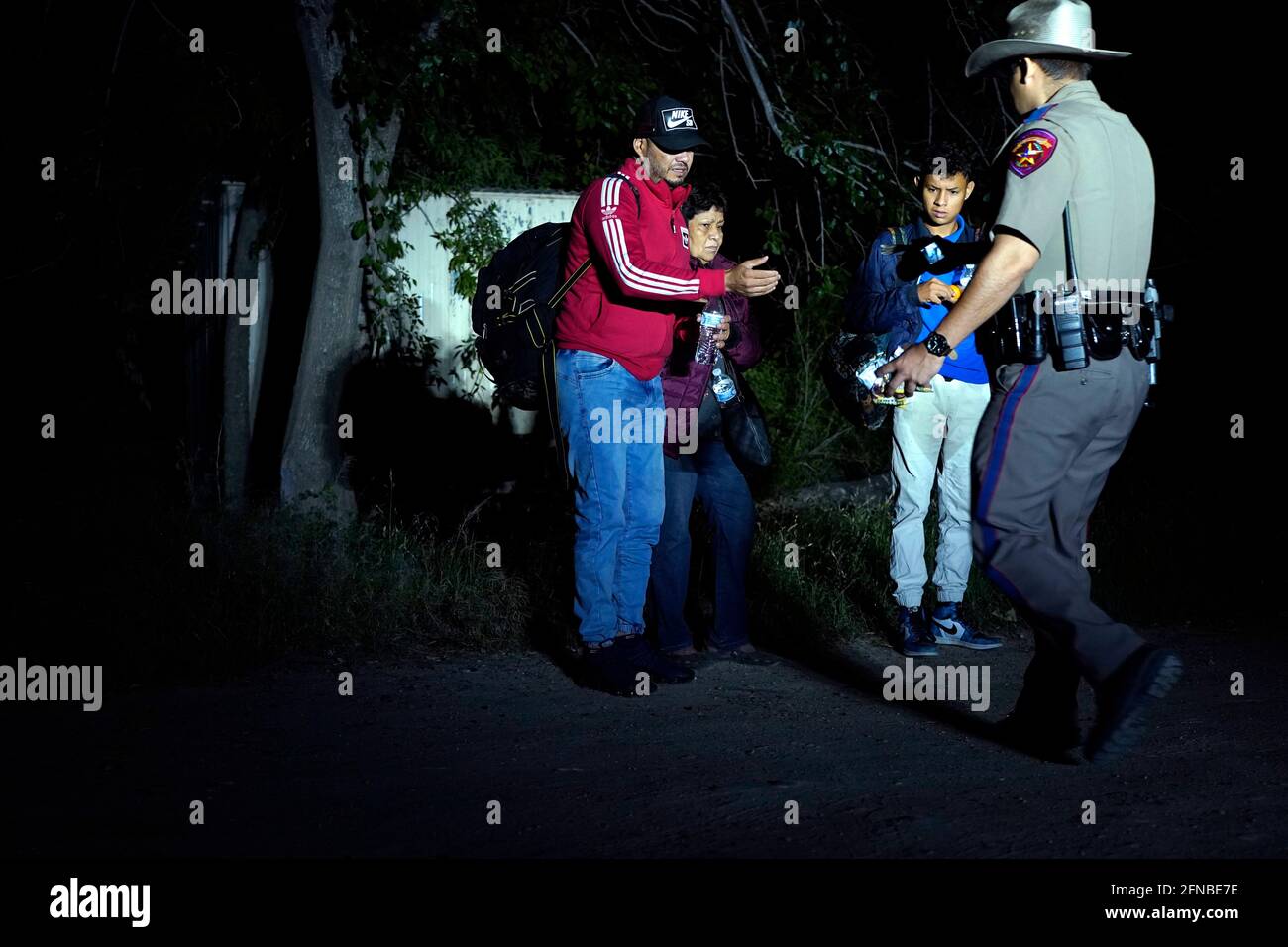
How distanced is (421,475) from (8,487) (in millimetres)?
2629

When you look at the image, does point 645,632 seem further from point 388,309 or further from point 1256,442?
point 1256,442

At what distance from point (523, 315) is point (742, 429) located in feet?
3.80

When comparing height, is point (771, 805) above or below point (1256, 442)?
below

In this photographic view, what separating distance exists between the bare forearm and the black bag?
2.16 meters

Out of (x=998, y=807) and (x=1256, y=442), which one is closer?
(x=998, y=807)

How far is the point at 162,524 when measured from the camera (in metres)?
7.39

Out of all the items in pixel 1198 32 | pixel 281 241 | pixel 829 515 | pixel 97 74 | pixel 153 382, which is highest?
pixel 1198 32

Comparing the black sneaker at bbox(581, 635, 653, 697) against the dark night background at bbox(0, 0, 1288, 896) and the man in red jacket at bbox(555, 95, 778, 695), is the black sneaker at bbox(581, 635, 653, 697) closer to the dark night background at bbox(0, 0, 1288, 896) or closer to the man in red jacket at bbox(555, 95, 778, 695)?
the man in red jacket at bbox(555, 95, 778, 695)

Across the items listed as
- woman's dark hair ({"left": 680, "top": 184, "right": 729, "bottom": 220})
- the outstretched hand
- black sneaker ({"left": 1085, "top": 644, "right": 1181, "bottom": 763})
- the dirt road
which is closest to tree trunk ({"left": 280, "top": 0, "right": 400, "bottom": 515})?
the dirt road

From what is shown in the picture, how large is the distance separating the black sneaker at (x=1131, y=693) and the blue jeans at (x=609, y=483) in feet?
6.91

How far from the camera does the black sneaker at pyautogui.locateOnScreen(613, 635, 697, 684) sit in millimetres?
5820

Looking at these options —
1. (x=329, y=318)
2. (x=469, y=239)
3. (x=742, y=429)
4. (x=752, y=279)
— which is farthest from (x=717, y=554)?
(x=469, y=239)

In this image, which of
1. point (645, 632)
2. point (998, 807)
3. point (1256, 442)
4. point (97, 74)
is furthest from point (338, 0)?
point (1256, 442)

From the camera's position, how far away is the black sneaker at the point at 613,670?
5660 mm
